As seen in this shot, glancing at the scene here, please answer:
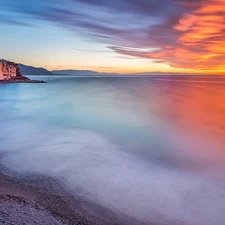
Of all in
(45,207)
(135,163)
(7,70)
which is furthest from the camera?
(7,70)

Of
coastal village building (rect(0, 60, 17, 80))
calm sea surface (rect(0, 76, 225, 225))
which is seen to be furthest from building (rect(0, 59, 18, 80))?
calm sea surface (rect(0, 76, 225, 225))

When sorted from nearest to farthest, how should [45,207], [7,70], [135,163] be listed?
1. [45,207]
2. [135,163]
3. [7,70]

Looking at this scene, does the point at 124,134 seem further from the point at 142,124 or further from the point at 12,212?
the point at 12,212

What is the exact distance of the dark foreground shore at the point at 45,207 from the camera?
189 inches

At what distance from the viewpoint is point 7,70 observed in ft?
268

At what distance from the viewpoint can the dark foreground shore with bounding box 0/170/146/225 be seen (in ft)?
15.8

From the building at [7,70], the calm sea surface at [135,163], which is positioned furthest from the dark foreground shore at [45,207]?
the building at [7,70]

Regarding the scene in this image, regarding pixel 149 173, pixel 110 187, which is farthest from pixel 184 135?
pixel 110 187

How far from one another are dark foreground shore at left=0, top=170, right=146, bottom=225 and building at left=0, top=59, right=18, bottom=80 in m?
79.7

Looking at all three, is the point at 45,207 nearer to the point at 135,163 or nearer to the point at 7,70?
the point at 135,163

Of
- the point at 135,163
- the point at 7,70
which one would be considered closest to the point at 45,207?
the point at 135,163

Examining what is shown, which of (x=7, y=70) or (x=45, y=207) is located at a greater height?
(x=7, y=70)

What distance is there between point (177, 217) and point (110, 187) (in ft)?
7.52

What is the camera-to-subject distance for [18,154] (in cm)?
987
